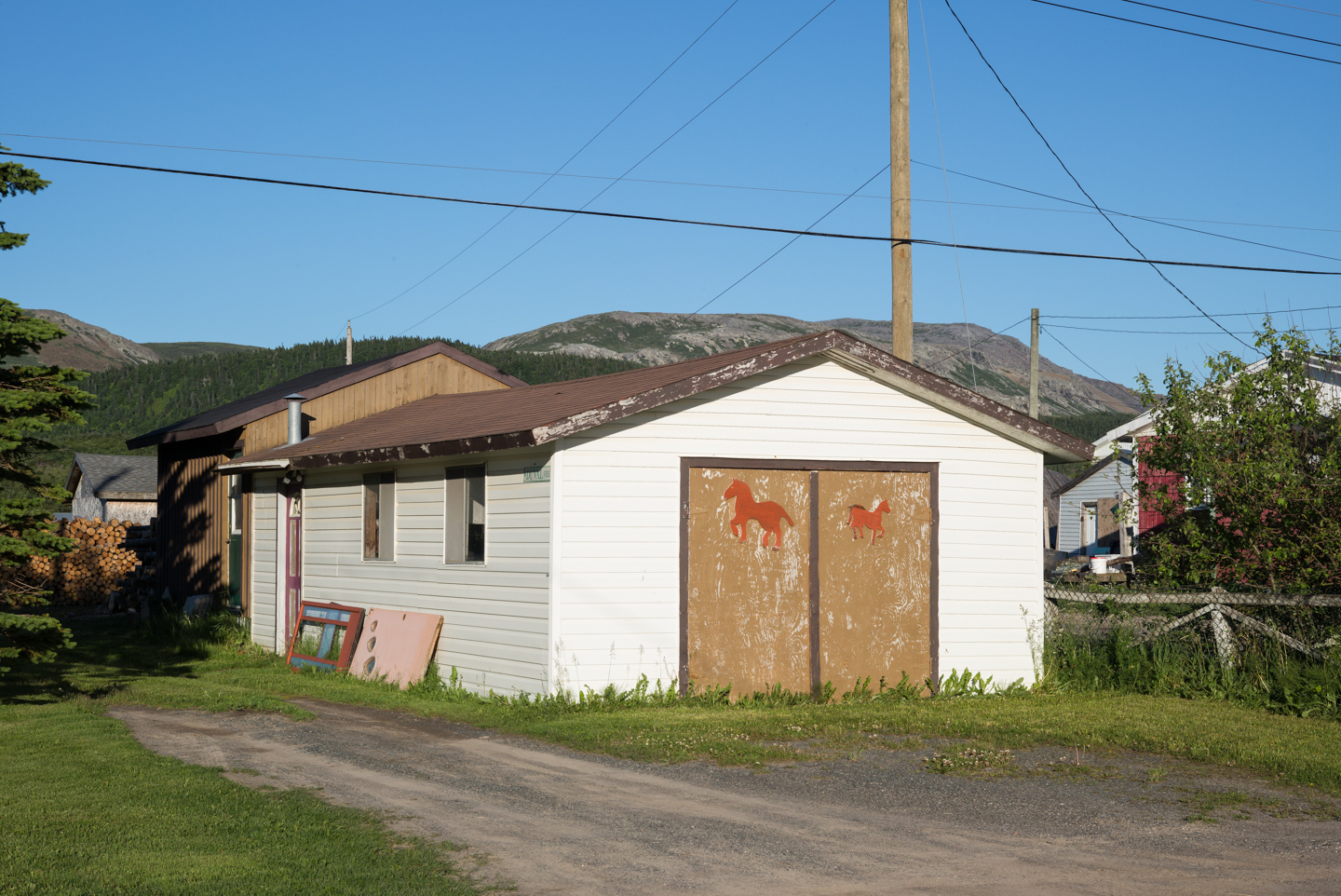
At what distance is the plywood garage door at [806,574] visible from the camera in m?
12.1

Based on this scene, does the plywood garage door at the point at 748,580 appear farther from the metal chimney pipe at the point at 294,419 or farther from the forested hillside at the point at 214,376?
the forested hillside at the point at 214,376

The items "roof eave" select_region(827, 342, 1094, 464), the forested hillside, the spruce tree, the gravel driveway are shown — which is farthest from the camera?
the forested hillside

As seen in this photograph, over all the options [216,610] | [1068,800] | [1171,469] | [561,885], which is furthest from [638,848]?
[216,610]

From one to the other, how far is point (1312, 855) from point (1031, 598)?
7.05 m

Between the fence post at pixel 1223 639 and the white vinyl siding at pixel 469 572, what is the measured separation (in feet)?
23.8

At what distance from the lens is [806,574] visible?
40.9 feet

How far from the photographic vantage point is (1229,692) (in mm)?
12258

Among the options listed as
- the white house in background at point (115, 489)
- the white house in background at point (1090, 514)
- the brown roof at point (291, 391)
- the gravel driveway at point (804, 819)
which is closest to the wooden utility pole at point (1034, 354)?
Answer: the white house in background at point (1090, 514)

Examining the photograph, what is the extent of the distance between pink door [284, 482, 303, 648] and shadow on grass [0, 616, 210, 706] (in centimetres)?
133

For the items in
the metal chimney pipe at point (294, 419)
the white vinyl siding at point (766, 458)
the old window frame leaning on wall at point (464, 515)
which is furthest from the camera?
the metal chimney pipe at point (294, 419)

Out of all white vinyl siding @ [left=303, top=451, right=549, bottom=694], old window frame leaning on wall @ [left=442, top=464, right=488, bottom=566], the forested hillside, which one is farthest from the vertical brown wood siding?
the forested hillside

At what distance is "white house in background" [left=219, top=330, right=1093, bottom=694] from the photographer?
11.7 meters

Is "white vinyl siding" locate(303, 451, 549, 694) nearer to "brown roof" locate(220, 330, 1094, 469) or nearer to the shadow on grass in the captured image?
"brown roof" locate(220, 330, 1094, 469)

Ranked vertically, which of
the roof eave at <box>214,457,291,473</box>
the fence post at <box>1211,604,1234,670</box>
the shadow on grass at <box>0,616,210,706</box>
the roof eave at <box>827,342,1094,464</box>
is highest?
the roof eave at <box>827,342,1094,464</box>
